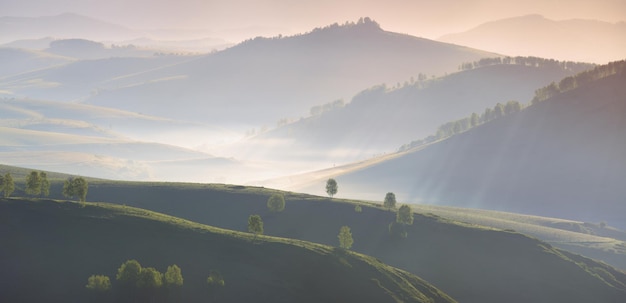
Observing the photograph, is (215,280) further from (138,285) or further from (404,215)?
(404,215)

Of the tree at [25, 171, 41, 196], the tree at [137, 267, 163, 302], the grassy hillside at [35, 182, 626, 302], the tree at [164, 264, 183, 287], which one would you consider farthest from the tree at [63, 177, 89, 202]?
the tree at [137, 267, 163, 302]

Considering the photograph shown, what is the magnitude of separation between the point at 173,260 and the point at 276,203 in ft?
253

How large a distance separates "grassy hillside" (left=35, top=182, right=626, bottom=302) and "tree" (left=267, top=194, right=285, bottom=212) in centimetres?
200

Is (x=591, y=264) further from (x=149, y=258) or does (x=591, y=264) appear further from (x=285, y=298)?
(x=149, y=258)

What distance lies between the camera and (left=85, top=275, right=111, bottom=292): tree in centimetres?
10619

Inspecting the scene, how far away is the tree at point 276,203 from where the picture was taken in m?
198

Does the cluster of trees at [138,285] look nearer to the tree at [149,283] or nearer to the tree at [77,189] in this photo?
the tree at [149,283]

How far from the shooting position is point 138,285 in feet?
354

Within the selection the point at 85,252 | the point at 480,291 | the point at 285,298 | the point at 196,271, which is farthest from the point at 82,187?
the point at 480,291

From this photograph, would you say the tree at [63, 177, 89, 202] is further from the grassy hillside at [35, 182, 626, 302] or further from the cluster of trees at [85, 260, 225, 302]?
the cluster of trees at [85, 260, 225, 302]

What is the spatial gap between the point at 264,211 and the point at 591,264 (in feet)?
327

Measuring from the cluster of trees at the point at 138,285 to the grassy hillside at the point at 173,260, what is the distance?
1.52m

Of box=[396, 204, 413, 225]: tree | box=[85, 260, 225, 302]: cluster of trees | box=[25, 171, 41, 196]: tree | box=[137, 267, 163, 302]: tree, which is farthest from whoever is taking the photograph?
box=[396, 204, 413, 225]: tree

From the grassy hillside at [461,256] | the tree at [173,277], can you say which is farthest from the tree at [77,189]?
the tree at [173,277]
